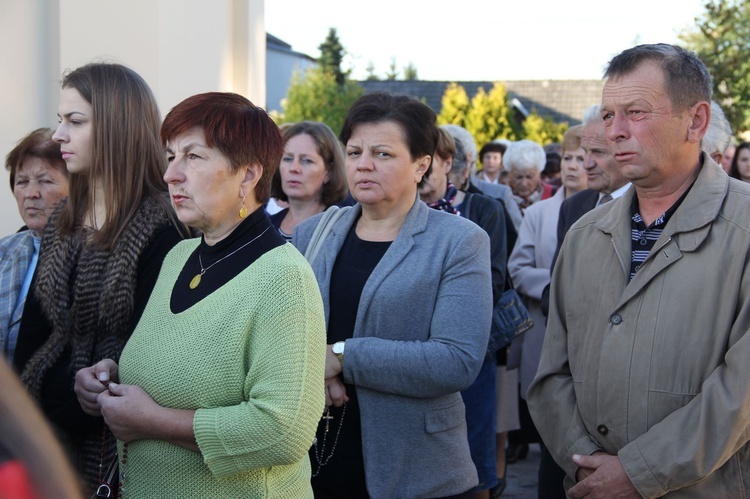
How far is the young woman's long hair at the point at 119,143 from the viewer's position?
3.28 meters

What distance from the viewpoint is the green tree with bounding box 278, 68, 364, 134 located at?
38.3m

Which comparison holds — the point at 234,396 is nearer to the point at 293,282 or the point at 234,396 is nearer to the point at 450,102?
the point at 293,282

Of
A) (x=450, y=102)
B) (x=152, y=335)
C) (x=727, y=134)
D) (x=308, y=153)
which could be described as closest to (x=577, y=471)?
(x=152, y=335)

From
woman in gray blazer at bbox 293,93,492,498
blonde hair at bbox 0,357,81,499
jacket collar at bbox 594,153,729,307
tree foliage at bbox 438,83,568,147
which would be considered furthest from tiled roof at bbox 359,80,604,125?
blonde hair at bbox 0,357,81,499

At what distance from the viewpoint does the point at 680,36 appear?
53.3 feet

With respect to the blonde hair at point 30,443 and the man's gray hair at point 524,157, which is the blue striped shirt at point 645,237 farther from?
the man's gray hair at point 524,157

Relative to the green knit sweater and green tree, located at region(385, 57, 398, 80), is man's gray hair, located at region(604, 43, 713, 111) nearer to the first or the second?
the green knit sweater

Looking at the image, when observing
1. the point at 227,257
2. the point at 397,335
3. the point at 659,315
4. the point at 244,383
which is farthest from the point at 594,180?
the point at 244,383

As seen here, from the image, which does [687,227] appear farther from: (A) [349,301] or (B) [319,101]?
(B) [319,101]

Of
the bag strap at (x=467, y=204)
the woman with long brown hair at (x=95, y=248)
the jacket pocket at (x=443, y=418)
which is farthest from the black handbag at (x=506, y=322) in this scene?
the woman with long brown hair at (x=95, y=248)

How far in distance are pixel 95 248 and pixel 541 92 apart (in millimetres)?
46080

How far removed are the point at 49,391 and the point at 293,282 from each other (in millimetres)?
1257

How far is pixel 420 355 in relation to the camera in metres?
3.14

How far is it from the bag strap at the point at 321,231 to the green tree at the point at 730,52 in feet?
43.3
